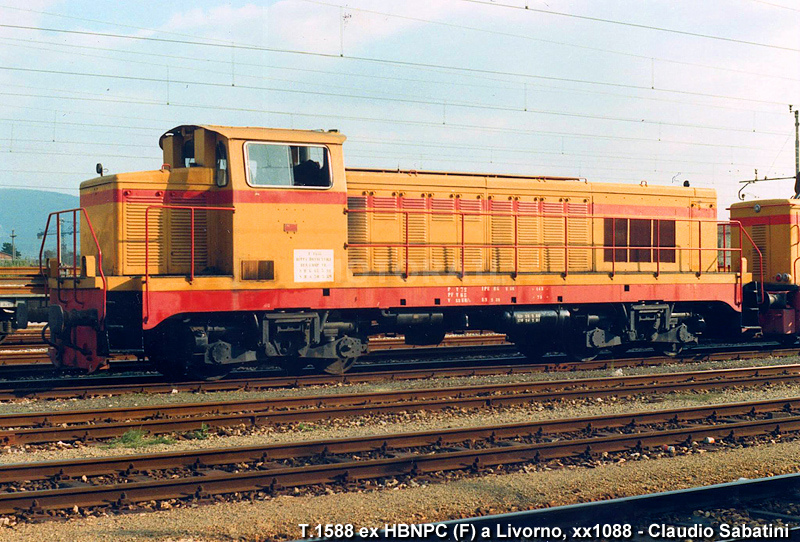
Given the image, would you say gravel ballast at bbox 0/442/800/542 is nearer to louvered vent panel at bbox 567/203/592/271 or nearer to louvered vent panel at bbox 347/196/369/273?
louvered vent panel at bbox 347/196/369/273

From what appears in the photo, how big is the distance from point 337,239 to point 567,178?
522cm

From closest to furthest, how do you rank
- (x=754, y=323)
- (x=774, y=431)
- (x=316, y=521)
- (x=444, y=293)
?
(x=316, y=521), (x=774, y=431), (x=444, y=293), (x=754, y=323)

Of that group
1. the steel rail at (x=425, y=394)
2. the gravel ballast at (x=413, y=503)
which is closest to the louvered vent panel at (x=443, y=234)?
the steel rail at (x=425, y=394)

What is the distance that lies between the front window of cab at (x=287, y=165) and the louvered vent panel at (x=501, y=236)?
3.40 m

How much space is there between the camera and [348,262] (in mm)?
12164

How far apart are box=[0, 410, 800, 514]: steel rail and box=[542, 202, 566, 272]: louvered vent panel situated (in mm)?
5692

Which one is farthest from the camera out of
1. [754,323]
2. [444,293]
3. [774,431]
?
[754,323]

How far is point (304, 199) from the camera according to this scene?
1141cm

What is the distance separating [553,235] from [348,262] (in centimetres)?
413

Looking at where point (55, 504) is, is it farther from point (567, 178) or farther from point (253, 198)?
point (567, 178)

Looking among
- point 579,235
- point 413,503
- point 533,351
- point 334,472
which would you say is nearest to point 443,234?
point 579,235

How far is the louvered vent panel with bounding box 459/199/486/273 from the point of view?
43.7ft

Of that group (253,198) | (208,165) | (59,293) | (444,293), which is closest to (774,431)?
(444,293)

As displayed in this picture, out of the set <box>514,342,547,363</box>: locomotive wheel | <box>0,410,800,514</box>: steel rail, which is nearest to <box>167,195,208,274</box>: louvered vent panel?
<box>0,410,800,514</box>: steel rail
